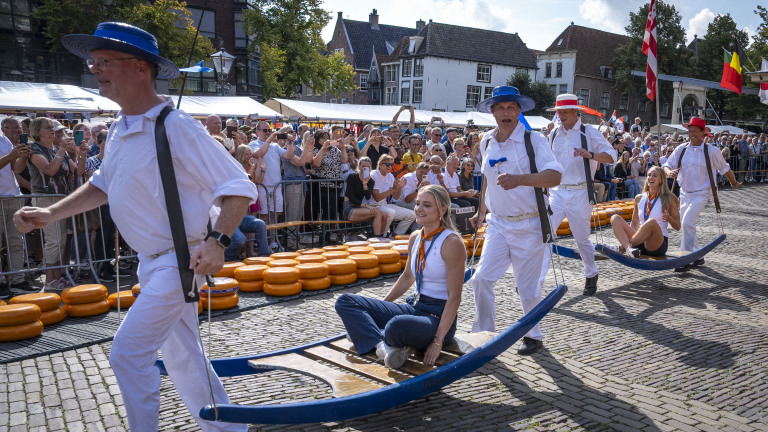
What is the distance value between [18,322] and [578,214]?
6.50 meters

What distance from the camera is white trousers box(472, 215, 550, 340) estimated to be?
5.27m

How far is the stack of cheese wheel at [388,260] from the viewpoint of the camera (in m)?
8.57

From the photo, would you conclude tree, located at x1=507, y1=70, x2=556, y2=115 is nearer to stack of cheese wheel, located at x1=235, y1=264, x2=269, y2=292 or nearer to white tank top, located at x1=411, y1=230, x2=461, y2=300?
stack of cheese wheel, located at x1=235, y1=264, x2=269, y2=292

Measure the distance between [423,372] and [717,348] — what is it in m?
3.49

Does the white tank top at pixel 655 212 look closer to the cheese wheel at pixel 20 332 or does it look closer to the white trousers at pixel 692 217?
the white trousers at pixel 692 217

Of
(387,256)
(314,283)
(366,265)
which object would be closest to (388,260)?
(387,256)

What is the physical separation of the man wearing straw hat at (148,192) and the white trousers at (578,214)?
5522 mm

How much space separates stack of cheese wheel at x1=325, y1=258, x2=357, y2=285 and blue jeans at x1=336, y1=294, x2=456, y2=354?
3408 millimetres

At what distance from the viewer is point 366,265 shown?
27.4ft

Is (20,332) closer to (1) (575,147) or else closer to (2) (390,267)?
(2) (390,267)

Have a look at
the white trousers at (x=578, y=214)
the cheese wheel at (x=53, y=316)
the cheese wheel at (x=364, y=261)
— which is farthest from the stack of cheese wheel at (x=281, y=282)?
the white trousers at (x=578, y=214)

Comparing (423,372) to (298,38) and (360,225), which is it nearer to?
(360,225)

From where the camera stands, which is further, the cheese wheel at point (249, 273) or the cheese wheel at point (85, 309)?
the cheese wheel at point (249, 273)

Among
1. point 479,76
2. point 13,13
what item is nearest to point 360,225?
point 13,13
